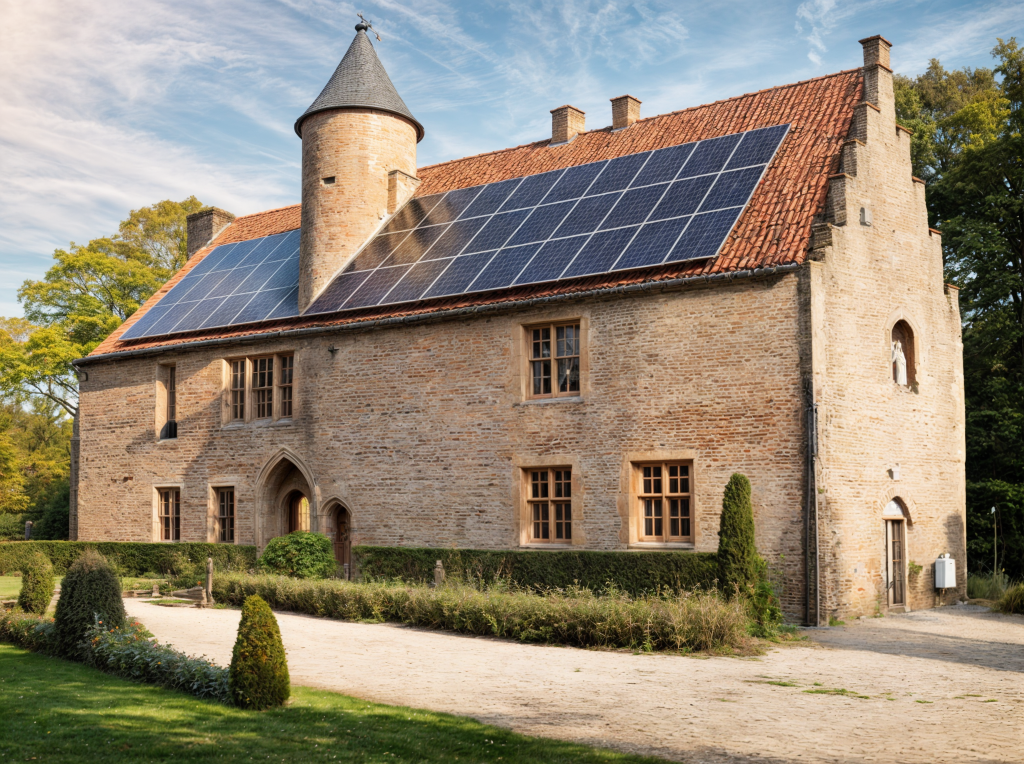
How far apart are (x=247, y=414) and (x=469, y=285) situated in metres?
8.09

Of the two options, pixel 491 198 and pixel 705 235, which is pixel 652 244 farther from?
pixel 491 198

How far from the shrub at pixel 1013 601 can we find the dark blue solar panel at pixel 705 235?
9.60m

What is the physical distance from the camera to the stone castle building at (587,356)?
1852 centimetres

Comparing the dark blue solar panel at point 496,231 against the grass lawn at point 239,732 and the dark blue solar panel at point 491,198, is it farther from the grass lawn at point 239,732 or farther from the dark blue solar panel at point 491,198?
the grass lawn at point 239,732

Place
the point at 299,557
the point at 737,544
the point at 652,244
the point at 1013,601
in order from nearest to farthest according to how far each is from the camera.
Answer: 1. the point at 737,544
2. the point at 1013,601
3. the point at 652,244
4. the point at 299,557

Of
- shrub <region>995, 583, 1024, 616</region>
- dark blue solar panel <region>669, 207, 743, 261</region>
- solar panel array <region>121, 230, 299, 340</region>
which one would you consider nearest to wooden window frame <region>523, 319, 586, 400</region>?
dark blue solar panel <region>669, 207, 743, 261</region>

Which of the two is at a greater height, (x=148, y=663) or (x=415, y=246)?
(x=415, y=246)

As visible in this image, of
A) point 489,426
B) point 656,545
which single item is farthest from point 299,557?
point 656,545

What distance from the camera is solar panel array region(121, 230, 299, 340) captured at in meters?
26.9

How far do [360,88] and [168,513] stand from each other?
13750mm

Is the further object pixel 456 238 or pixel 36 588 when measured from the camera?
pixel 456 238

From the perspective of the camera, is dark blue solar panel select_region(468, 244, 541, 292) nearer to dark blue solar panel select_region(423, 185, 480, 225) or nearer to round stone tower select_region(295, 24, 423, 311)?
dark blue solar panel select_region(423, 185, 480, 225)

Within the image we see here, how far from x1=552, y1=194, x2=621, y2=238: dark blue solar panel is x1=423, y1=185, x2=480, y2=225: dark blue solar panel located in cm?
423

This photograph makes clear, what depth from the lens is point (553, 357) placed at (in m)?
21.1
